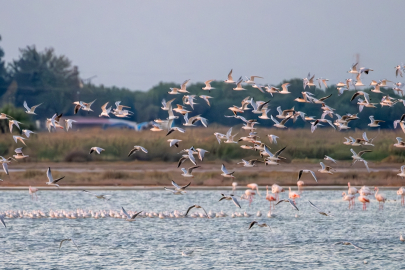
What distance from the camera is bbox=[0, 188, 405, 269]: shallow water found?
20.9 m

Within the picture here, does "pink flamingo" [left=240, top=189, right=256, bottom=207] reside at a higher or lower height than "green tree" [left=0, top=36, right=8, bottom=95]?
lower

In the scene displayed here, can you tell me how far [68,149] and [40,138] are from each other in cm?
204

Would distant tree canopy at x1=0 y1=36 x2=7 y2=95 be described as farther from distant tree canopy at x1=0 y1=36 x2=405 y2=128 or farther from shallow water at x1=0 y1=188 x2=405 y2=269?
shallow water at x1=0 y1=188 x2=405 y2=269

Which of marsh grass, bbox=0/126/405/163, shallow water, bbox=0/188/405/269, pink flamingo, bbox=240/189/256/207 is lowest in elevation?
shallow water, bbox=0/188/405/269

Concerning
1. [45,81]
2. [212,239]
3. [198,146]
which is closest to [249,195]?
[212,239]

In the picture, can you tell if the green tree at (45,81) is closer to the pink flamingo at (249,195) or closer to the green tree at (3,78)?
the green tree at (3,78)

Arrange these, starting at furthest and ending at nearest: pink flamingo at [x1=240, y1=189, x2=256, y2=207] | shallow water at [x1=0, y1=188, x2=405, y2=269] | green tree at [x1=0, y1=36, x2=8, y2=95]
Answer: green tree at [x1=0, y1=36, x2=8, y2=95], pink flamingo at [x1=240, y1=189, x2=256, y2=207], shallow water at [x1=0, y1=188, x2=405, y2=269]

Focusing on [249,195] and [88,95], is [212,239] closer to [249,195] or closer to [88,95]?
A: [249,195]

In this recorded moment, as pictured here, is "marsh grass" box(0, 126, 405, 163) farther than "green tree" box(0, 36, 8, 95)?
No

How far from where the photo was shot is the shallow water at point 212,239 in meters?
20.9

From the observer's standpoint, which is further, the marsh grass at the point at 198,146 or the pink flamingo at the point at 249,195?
the marsh grass at the point at 198,146

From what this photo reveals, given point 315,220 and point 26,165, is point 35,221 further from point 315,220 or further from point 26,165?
point 26,165

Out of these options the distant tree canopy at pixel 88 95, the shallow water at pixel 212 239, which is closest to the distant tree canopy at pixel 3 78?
the distant tree canopy at pixel 88 95

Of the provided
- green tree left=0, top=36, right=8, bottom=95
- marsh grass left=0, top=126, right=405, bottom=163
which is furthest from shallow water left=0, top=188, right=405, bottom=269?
green tree left=0, top=36, right=8, bottom=95
